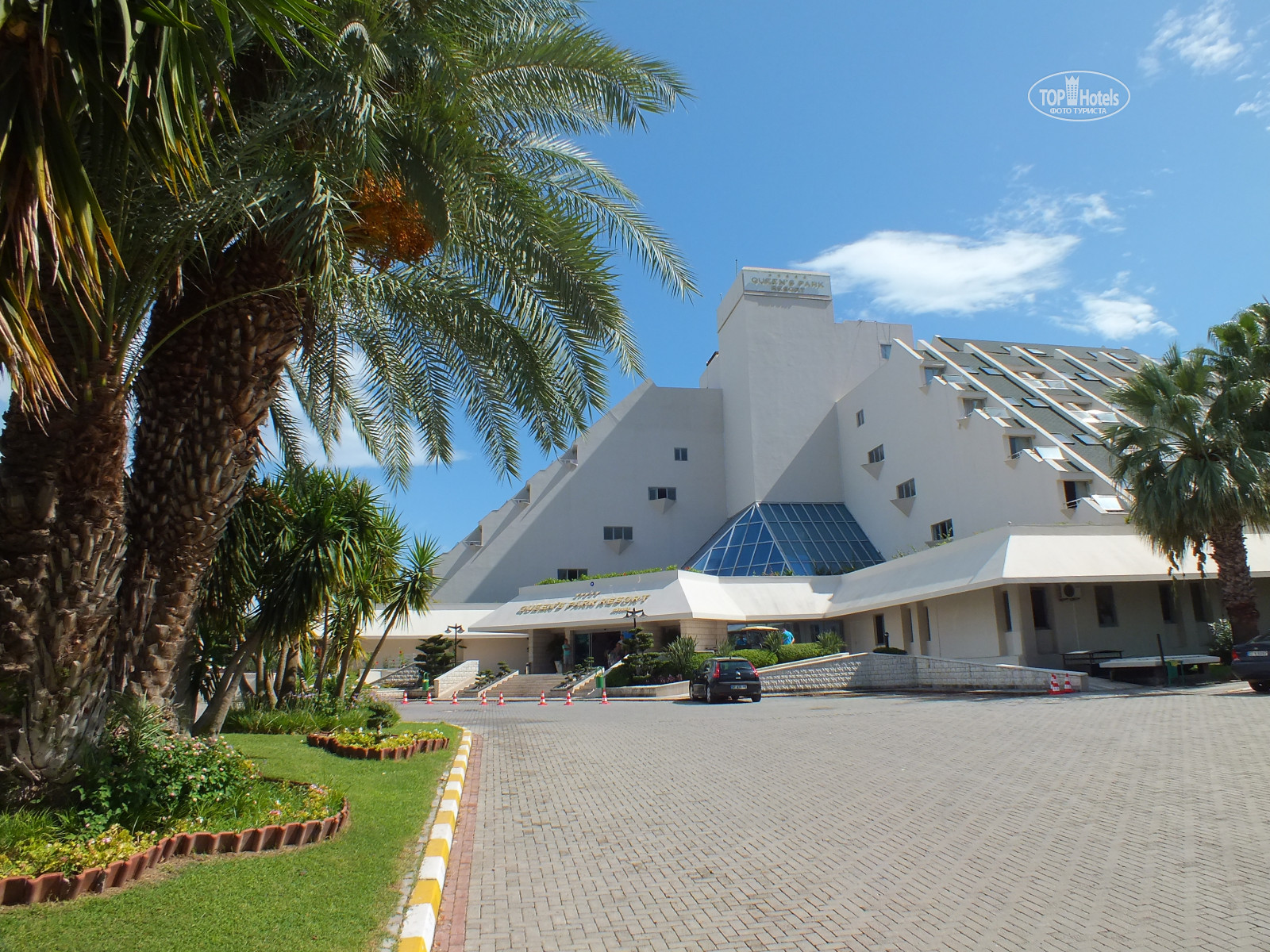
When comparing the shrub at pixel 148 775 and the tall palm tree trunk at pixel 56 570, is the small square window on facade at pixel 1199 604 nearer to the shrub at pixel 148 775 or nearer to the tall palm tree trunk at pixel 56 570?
the shrub at pixel 148 775

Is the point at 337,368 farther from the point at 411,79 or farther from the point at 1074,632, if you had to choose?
the point at 1074,632

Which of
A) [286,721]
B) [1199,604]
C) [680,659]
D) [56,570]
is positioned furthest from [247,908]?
[1199,604]

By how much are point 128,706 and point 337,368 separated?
587cm

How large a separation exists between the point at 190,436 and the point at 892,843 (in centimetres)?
677

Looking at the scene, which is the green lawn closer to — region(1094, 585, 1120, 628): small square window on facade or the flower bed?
the flower bed

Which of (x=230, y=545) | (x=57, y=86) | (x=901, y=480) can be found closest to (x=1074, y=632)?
(x=901, y=480)

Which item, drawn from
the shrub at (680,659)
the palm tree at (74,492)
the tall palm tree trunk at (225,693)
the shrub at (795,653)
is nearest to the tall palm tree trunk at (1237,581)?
the shrub at (795,653)

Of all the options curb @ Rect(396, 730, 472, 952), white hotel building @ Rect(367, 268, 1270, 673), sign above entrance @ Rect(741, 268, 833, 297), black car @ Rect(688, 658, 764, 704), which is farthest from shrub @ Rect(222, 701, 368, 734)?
sign above entrance @ Rect(741, 268, 833, 297)

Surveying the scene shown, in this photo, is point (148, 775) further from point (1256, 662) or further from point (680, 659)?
point (680, 659)

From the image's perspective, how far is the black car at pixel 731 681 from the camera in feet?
82.9

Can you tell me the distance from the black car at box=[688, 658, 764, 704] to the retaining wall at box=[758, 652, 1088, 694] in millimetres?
4566

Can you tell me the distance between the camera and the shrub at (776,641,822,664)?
32438mm

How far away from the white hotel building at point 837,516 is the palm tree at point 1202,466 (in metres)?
2.46

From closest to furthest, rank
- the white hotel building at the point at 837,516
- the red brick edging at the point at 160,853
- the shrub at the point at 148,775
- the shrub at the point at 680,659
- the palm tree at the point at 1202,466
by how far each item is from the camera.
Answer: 1. the red brick edging at the point at 160,853
2. the shrub at the point at 148,775
3. the palm tree at the point at 1202,466
4. the white hotel building at the point at 837,516
5. the shrub at the point at 680,659
